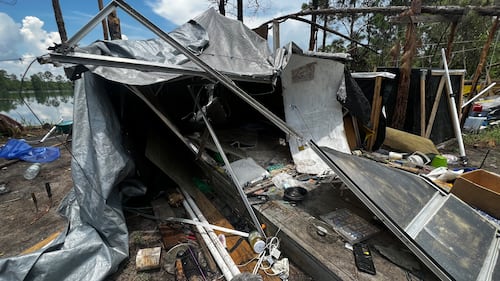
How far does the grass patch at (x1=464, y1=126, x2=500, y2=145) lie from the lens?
5.32 meters

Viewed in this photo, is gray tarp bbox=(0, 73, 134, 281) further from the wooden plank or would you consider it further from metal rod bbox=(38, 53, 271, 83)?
metal rod bbox=(38, 53, 271, 83)

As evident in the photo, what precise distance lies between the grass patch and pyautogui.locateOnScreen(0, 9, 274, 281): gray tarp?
611cm

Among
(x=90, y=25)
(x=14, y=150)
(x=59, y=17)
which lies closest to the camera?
(x=90, y=25)

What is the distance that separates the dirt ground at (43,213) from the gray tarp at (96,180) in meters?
0.23

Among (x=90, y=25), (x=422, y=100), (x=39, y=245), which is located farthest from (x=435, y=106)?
(x=39, y=245)

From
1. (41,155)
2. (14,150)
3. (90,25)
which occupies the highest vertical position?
(90,25)

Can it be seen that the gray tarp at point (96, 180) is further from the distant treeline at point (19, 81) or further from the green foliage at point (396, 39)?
the green foliage at point (396, 39)

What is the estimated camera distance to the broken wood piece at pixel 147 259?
207cm

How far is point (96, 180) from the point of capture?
2.20m

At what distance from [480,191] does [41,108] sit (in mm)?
22520

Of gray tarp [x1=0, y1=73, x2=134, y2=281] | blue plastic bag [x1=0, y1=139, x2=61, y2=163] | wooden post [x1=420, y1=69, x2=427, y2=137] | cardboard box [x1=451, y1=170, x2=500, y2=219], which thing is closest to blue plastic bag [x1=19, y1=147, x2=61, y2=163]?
blue plastic bag [x1=0, y1=139, x2=61, y2=163]

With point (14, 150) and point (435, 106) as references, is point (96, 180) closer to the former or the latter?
point (14, 150)

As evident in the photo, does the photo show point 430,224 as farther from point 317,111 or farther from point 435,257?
point 317,111

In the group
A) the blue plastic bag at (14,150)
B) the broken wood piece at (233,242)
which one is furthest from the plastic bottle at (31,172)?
the broken wood piece at (233,242)
